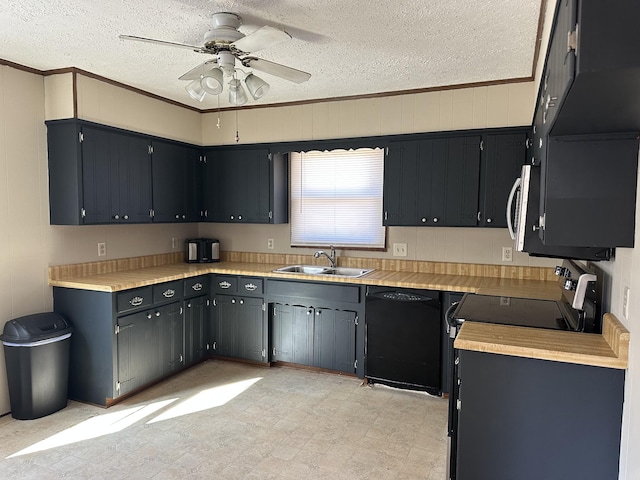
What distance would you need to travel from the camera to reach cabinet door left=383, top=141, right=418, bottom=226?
3914 millimetres

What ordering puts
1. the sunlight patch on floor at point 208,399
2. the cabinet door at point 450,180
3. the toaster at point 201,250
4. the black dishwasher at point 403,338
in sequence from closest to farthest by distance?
1. the sunlight patch on floor at point 208,399
2. the black dishwasher at point 403,338
3. the cabinet door at point 450,180
4. the toaster at point 201,250

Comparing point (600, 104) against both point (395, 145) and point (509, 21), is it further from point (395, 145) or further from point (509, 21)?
point (395, 145)

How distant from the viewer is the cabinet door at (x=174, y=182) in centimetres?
419

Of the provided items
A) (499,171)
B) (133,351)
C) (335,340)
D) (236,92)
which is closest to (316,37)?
(236,92)

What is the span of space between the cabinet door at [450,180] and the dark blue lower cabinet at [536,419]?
199 cm

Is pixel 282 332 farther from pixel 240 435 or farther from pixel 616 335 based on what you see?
pixel 616 335

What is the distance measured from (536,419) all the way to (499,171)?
2.26 meters

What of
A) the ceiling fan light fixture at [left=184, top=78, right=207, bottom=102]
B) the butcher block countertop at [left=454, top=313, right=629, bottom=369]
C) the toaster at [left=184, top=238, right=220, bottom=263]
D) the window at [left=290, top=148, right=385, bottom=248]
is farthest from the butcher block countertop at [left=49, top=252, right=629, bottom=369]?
the ceiling fan light fixture at [left=184, top=78, right=207, bottom=102]

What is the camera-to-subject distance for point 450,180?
149 inches

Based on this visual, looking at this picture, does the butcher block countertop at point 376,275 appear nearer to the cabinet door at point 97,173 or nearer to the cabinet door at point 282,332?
the cabinet door at point 282,332

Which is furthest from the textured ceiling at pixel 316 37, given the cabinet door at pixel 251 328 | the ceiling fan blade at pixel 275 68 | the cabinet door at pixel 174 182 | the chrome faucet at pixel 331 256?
the cabinet door at pixel 251 328

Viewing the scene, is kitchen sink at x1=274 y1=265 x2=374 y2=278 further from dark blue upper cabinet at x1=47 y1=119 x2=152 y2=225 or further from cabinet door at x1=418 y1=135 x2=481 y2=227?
dark blue upper cabinet at x1=47 y1=119 x2=152 y2=225

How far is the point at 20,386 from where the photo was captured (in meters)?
3.14

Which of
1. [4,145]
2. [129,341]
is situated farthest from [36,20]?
[129,341]
